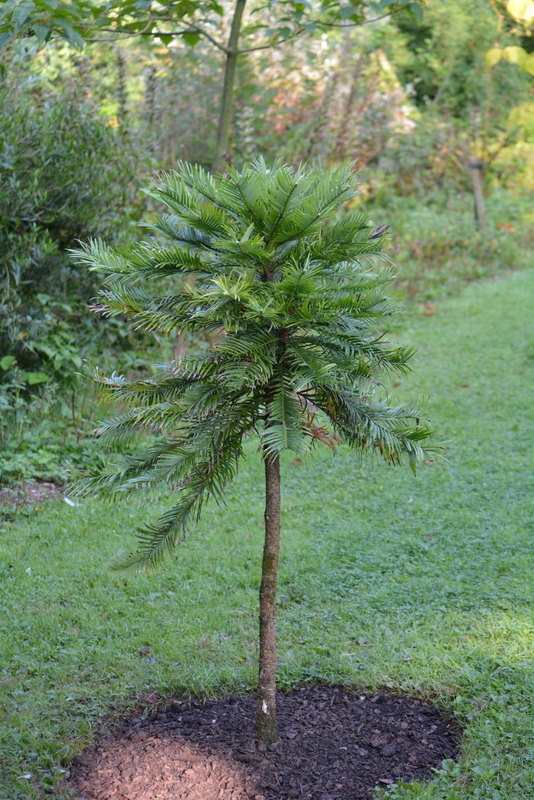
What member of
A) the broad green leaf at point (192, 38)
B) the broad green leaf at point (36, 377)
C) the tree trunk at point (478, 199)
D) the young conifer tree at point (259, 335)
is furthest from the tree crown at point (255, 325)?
the tree trunk at point (478, 199)

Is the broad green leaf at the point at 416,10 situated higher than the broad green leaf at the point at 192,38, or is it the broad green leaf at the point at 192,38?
the broad green leaf at the point at 416,10

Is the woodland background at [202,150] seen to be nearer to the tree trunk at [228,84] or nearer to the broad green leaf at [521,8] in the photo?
the broad green leaf at [521,8]

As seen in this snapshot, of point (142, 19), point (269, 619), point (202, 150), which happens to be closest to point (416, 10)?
point (142, 19)

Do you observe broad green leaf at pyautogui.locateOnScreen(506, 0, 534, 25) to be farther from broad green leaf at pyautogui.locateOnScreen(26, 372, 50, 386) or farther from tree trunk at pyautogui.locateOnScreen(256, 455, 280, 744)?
broad green leaf at pyautogui.locateOnScreen(26, 372, 50, 386)

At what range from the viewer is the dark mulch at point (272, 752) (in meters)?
2.71

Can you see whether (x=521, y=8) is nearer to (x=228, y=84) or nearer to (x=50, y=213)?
(x=228, y=84)

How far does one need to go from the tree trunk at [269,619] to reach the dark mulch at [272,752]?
0.12 m

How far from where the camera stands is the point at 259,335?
102 inches

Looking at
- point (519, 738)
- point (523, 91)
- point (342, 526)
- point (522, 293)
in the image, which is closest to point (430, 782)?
point (519, 738)

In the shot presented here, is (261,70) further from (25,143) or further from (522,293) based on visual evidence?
(25,143)

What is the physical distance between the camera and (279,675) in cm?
339

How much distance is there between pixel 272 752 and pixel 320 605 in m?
1.20

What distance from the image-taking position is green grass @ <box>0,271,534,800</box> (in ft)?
10.0

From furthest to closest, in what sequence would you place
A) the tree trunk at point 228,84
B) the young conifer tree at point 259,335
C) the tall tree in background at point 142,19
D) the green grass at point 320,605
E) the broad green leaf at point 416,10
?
the tree trunk at point 228,84 < the broad green leaf at point 416,10 < the tall tree in background at point 142,19 < the green grass at point 320,605 < the young conifer tree at point 259,335
